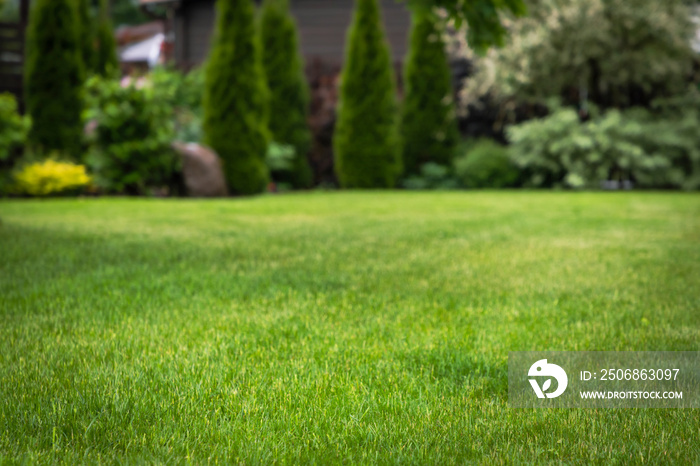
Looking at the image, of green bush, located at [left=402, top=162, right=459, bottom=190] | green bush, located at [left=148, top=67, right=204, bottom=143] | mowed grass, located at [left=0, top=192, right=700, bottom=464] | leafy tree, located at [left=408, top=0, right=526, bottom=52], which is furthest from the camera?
green bush, located at [left=402, top=162, right=459, bottom=190]

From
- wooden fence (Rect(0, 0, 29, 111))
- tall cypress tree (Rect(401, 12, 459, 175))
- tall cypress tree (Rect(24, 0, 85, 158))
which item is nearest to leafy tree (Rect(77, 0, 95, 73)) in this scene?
tall cypress tree (Rect(24, 0, 85, 158))

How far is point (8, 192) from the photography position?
9422 mm

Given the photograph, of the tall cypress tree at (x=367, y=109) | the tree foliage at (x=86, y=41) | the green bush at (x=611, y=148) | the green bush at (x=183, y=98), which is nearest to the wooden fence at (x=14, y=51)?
the tree foliage at (x=86, y=41)

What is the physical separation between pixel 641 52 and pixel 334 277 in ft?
41.1

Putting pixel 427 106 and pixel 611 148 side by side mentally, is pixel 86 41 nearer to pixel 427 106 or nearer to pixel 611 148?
pixel 427 106

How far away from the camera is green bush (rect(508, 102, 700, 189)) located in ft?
42.1

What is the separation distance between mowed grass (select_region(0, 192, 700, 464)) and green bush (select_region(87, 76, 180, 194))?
4.46m

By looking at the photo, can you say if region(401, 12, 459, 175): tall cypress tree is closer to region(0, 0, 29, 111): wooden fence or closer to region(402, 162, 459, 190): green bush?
region(402, 162, 459, 190): green bush

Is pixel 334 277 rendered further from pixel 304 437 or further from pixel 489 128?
pixel 489 128

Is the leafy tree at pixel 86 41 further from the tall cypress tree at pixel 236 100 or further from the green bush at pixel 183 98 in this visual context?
the tall cypress tree at pixel 236 100

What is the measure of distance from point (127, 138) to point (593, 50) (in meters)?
9.72

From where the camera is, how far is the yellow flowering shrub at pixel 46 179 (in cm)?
923

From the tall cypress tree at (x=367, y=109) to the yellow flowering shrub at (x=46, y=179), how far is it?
5.90m
